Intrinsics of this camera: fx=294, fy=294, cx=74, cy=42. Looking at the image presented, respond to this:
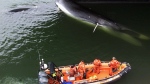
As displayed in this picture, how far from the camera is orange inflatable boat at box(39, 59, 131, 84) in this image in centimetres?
1972

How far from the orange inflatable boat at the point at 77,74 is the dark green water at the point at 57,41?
86 cm

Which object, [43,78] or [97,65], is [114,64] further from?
[43,78]

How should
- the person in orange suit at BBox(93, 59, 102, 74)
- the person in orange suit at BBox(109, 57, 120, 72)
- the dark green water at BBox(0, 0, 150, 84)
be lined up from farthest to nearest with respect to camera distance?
the dark green water at BBox(0, 0, 150, 84), the person in orange suit at BBox(109, 57, 120, 72), the person in orange suit at BBox(93, 59, 102, 74)

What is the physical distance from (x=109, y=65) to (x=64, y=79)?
11.6 feet

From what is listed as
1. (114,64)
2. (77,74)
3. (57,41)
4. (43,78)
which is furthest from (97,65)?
(57,41)

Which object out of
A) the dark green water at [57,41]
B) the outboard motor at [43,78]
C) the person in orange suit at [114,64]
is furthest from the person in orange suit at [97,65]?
the outboard motor at [43,78]

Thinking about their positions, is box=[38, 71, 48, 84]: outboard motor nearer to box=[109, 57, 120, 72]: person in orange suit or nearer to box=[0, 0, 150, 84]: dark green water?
box=[0, 0, 150, 84]: dark green water

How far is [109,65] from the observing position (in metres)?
21.3

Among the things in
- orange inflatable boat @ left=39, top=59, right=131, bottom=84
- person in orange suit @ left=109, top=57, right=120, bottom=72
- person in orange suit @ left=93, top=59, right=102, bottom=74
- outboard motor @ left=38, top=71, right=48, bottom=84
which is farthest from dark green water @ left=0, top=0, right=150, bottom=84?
outboard motor @ left=38, top=71, right=48, bottom=84

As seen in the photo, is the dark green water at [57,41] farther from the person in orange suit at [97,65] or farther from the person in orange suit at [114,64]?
the person in orange suit at [97,65]

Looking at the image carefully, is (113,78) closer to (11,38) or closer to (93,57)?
A: (93,57)

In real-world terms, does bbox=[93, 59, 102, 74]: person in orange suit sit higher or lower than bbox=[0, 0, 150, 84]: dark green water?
lower

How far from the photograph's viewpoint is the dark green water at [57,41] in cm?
2255

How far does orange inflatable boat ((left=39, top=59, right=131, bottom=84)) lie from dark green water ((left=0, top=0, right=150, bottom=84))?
2.81ft
